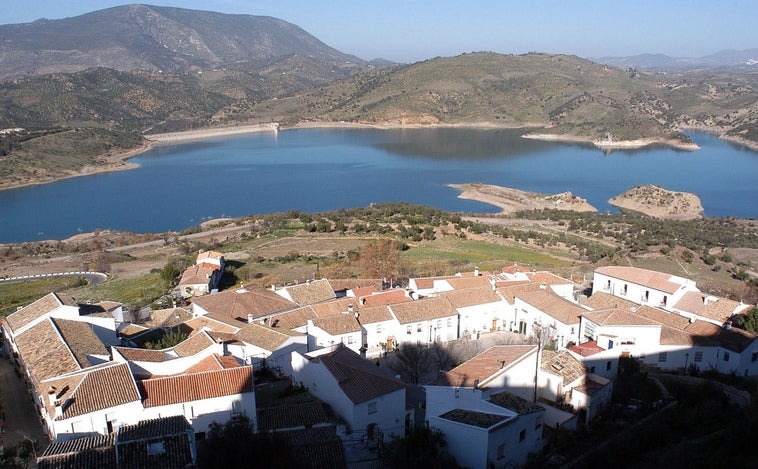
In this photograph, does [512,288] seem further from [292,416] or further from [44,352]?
[44,352]

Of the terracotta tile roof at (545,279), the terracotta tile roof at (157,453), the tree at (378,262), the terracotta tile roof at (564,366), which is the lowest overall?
the tree at (378,262)

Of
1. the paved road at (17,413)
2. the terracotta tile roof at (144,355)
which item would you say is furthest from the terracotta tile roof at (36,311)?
the terracotta tile roof at (144,355)

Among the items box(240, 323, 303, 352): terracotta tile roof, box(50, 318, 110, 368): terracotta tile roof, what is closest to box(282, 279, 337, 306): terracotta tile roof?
box(240, 323, 303, 352): terracotta tile roof

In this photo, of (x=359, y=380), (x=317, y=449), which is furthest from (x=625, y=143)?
(x=317, y=449)

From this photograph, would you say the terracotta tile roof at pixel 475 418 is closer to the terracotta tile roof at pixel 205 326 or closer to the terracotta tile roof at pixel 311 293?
the terracotta tile roof at pixel 205 326

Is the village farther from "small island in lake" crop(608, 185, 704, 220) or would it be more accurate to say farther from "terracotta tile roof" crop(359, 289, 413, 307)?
"small island in lake" crop(608, 185, 704, 220)

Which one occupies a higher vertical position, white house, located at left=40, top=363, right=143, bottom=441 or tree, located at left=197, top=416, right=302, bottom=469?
tree, located at left=197, top=416, right=302, bottom=469
